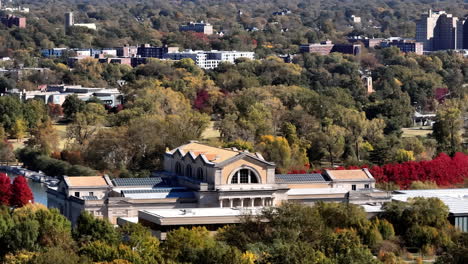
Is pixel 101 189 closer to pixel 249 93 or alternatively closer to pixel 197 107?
pixel 249 93

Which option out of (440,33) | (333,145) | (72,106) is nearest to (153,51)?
(440,33)

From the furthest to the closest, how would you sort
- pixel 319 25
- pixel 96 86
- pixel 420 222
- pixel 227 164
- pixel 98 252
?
pixel 319 25
pixel 96 86
pixel 227 164
pixel 420 222
pixel 98 252

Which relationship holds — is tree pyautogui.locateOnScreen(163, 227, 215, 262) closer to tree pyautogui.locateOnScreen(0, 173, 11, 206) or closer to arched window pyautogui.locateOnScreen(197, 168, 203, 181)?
arched window pyautogui.locateOnScreen(197, 168, 203, 181)

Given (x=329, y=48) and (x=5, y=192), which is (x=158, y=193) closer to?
(x=5, y=192)

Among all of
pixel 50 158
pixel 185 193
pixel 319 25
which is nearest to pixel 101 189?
pixel 185 193

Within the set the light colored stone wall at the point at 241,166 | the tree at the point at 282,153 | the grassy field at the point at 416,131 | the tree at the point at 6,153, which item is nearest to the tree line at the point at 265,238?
the light colored stone wall at the point at 241,166
